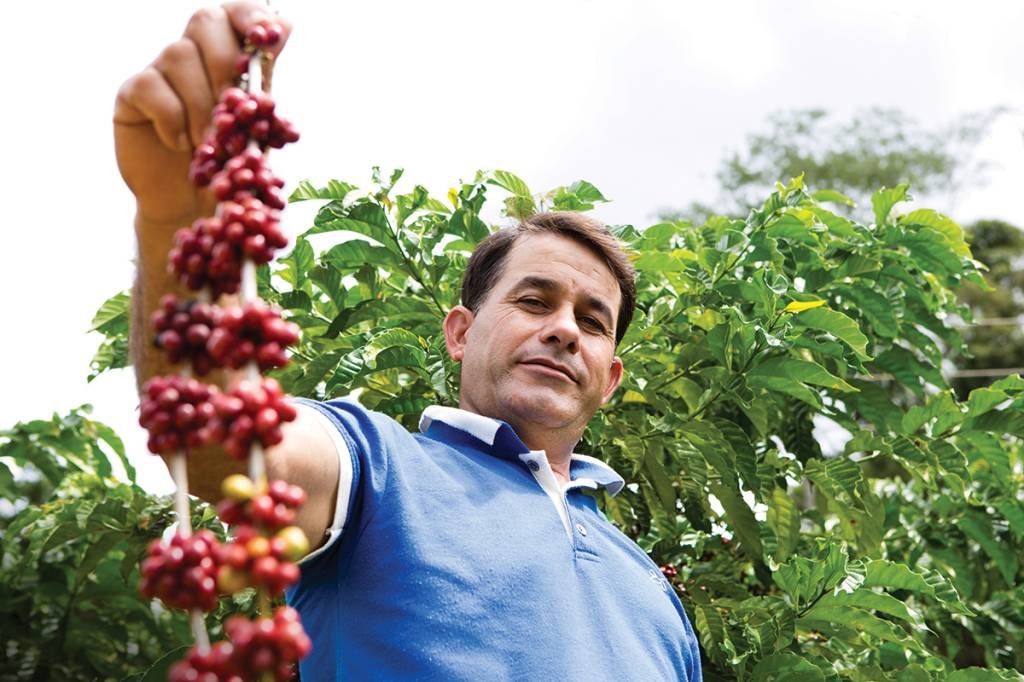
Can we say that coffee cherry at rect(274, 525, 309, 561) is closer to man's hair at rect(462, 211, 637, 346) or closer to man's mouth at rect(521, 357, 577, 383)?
man's mouth at rect(521, 357, 577, 383)

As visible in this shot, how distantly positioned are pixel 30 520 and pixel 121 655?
0.50 metres

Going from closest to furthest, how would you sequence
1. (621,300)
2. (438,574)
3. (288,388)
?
1. (438,574)
2. (621,300)
3. (288,388)

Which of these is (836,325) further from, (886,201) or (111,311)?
(111,311)

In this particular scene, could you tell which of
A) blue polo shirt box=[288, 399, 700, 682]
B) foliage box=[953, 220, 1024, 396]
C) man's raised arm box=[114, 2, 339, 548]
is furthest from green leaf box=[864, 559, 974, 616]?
foliage box=[953, 220, 1024, 396]

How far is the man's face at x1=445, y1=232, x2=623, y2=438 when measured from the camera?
1621mm

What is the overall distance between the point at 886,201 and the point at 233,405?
1.96 meters

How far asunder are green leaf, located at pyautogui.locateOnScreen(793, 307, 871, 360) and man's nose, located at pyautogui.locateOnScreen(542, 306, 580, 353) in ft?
1.56

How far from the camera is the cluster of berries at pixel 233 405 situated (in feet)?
2.07

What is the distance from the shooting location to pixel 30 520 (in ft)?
7.53

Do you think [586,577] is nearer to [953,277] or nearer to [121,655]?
[953,277]

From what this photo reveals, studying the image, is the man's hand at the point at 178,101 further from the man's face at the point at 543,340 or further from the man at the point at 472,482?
the man's face at the point at 543,340

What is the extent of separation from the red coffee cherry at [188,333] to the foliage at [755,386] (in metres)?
1.06

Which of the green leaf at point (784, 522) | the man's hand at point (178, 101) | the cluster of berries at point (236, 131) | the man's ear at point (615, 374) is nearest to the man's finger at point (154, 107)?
the man's hand at point (178, 101)

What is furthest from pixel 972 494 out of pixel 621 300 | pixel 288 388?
pixel 288 388
